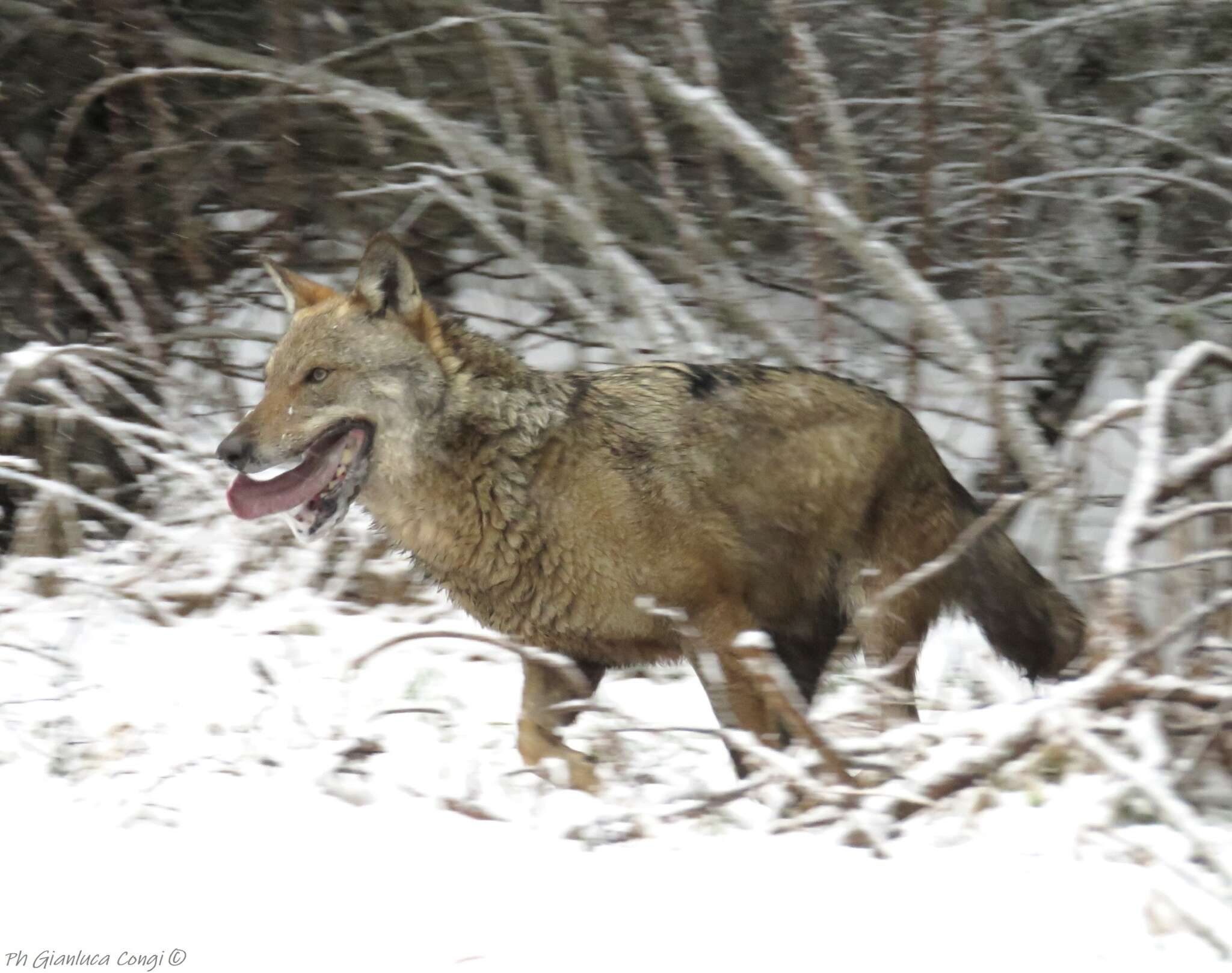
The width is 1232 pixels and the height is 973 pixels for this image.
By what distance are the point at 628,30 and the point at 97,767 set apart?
15.9ft

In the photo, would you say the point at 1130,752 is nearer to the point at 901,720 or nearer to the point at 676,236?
the point at 901,720

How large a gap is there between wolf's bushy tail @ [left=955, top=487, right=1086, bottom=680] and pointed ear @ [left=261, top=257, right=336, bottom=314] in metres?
2.58

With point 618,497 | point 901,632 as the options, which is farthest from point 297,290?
point 901,632

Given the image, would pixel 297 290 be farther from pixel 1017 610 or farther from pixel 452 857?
pixel 1017 610

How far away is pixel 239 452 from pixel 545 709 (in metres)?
1.34

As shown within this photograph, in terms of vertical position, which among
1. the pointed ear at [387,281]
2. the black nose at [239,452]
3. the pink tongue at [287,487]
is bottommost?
the pink tongue at [287,487]

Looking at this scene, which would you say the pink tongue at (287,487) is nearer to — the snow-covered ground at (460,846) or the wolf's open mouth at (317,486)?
the wolf's open mouth at (317,486)

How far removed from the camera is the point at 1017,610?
5.44 meters

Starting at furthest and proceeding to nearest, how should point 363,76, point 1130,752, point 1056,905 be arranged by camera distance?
point 363,76
point 1130,752
point 1056,905

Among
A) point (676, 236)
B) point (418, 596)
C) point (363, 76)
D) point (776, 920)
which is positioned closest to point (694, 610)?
point (776, 920)

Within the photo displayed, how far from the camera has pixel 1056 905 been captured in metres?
3.25

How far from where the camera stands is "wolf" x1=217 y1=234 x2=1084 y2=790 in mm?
4938

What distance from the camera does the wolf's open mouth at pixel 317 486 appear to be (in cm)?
494

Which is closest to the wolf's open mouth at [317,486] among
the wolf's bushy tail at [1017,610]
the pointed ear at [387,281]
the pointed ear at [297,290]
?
the pointed ear at [387,281]
